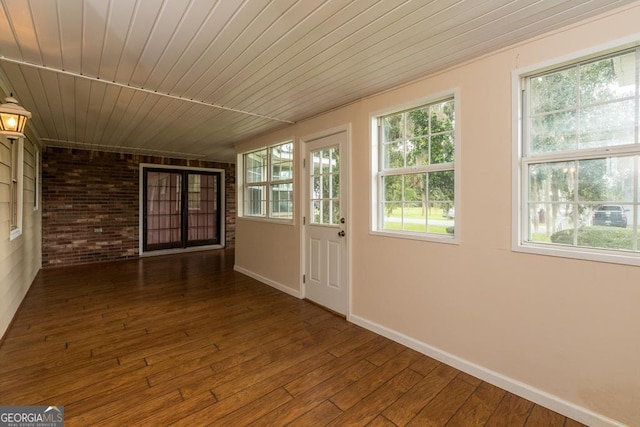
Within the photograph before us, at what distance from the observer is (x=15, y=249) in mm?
3406

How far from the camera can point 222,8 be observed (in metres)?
1.68

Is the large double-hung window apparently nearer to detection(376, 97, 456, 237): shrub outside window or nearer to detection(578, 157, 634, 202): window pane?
detection(578, 157, 634, 202): window pane

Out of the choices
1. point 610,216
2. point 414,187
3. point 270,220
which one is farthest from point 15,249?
point 610,216

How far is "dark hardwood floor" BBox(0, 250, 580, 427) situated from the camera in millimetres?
1854

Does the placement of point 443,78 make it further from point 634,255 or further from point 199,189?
point 199,189

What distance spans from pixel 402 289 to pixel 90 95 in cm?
366

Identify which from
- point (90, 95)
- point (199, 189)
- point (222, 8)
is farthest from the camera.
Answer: point (199, 189)

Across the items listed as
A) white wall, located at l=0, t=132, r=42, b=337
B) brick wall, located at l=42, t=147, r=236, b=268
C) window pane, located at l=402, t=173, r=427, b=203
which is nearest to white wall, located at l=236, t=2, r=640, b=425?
window pane, located at l=402, t=173, r=427, b=203

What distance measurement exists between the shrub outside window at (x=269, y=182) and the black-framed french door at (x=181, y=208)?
2920mm

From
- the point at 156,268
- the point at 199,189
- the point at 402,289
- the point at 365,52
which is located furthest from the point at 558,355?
the point at 199,189

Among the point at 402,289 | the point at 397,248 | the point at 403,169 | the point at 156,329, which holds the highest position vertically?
the point at 403,169

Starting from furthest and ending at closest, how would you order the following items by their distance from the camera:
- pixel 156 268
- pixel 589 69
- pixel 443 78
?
pixel 156 268 → pixel 443 78 → pixel 589 69

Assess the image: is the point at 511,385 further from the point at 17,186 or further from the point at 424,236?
the point at 17,186

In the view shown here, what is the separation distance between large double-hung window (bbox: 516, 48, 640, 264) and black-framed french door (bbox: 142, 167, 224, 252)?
7.32 metres
